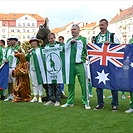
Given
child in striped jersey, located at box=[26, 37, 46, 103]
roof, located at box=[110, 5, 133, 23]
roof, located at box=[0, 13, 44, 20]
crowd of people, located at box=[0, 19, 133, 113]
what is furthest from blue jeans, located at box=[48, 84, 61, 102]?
roof, located at box=[0, 13, 44, 20]

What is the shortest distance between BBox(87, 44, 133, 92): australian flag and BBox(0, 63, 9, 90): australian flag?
2.75 meters

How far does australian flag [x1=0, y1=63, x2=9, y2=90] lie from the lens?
8.82m

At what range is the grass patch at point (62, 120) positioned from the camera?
5.22 m

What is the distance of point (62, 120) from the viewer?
5.93 m

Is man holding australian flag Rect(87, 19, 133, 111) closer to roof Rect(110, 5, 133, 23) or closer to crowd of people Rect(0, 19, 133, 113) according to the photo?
crowd of people Rect(0, 19, 133, 113)

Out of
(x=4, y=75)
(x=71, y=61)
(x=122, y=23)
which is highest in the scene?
(x=122, y=23)

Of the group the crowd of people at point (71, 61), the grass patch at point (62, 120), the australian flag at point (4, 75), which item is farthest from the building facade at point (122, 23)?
the grass patch at point (62, 120)

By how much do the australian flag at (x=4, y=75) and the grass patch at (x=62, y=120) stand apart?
1.35 metres

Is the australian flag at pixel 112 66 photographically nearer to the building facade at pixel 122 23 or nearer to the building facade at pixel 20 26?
the building facade at pixel 122 23

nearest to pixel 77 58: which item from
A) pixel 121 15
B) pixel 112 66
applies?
pixel 112 66

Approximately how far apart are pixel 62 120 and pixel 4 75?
11.1ft

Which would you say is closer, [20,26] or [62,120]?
[62,120]

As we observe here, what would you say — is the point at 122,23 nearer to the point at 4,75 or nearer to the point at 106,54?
the point at 4,75

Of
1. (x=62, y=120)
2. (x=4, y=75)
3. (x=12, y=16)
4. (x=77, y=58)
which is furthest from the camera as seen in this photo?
(x=12, y=16)
